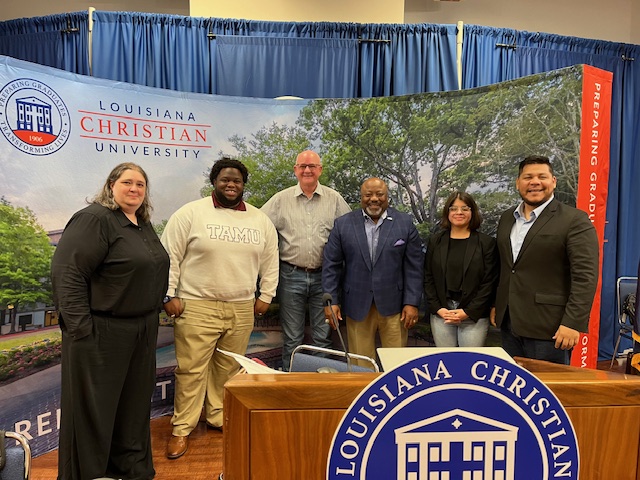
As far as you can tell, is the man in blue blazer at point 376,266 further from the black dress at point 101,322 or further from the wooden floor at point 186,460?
the black dress at point 101,322

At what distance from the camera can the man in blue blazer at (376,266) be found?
10.5ft

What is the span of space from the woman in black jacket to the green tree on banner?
2.10 metres

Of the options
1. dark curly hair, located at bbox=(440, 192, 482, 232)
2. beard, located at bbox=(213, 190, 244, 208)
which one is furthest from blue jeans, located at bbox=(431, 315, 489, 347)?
beard, located at bbox=(213, 190, 244, 208)

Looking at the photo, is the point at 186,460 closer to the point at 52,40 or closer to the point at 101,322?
the point at 101,322

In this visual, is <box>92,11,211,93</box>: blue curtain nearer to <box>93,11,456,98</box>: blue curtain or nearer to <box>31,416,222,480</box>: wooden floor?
<box>93,11,456,98</box>: blue curtain

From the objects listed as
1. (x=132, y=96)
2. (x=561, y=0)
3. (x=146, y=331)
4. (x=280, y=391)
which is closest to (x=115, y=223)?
(x=146, y=331)

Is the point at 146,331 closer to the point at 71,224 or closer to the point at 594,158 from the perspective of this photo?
the point at 71,224

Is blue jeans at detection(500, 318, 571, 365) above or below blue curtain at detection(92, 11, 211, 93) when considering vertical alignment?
below

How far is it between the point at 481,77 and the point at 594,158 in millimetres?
1496

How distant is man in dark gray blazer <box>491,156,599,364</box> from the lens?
2453mm

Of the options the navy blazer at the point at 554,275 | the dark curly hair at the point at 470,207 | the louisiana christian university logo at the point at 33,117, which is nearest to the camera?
the navy blazer at the point at 554,275

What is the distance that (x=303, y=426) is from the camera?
Answer: 82 centimetres

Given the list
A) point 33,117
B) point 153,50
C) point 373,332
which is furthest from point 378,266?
point 153,50

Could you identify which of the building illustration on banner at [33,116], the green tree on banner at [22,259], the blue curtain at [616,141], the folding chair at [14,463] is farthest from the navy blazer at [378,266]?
the blue curtain at [616,141]
